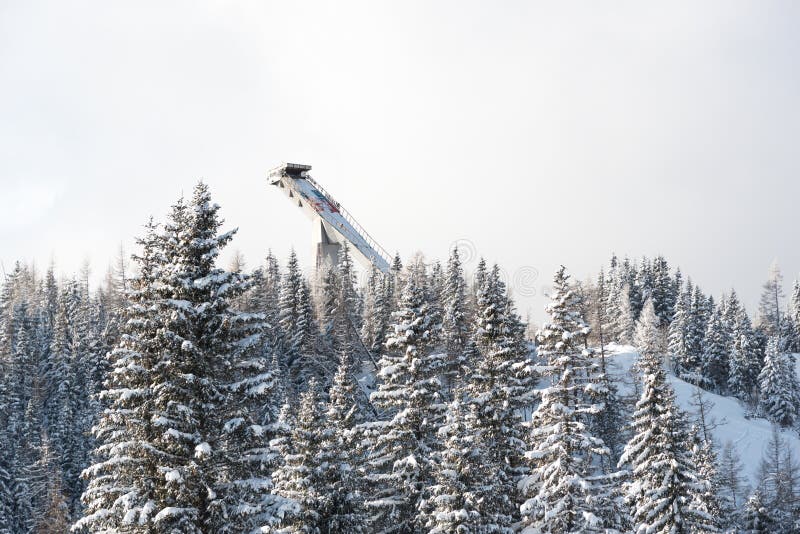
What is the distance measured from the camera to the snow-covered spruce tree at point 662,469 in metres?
27.1

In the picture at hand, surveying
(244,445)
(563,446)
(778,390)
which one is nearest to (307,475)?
(244,445)

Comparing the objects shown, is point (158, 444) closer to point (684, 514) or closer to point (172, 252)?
point (172, 252)

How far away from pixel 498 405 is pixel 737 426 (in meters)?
56.2

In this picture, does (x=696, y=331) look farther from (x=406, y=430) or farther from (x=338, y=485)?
(x=338, y=485)

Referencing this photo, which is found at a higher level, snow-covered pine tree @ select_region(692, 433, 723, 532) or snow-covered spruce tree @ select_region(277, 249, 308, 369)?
snow-covered spruce tree @ select_region(277, 249, 308, 369)

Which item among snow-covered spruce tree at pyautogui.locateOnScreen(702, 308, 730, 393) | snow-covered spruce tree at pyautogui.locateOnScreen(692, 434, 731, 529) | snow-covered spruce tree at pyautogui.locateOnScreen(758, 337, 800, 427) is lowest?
snow-covered spruce tree at pyautogui.locateOnScreen(692, 434, 731, 529)

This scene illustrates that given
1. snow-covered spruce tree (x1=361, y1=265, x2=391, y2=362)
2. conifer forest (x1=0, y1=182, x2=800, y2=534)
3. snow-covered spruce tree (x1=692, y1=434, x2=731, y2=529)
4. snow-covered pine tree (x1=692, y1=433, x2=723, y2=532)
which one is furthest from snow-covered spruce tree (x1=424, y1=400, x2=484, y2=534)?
snow-covered spruce tree (x1=361, y1=265, x2=391, y2=362)

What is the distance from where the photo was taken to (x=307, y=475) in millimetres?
25766

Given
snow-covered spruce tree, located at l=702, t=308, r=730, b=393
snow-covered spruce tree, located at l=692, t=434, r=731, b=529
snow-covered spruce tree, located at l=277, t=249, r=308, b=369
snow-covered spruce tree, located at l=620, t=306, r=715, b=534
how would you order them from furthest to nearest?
snow-covered spruce tree, located at l=702, t=308, r=730, b=393, snow-covered spruce tree, located at l=277, t=249, r=308, b=369, snow-covered spruce tree, located at l=692, t=434, r=731, b=529, snow-covered spruce tree, located at l=620, t=306, r=715, b=534

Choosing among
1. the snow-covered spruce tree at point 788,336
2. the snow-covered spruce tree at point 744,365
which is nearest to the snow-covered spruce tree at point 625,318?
the snow-covered spruce tree at point 744,365

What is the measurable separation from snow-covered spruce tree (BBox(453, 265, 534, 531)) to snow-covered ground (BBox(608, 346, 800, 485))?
121 feet

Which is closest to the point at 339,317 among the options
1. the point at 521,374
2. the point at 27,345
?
the point at 27,345

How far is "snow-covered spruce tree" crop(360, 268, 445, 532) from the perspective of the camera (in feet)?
91.1

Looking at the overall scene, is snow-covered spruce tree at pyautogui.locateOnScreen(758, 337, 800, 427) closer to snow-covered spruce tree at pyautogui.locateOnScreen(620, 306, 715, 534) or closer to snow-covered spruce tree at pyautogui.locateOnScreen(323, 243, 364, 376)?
snow-covered spruce tree at pyautogui.locateOnScreen(323, 243, 364, 376)
